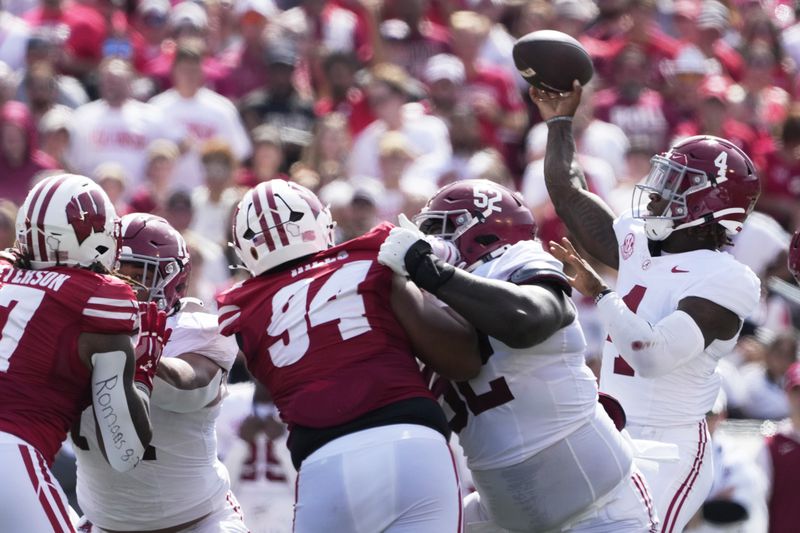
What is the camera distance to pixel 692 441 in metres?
5.31

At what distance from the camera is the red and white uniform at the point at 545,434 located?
4645 millimetres

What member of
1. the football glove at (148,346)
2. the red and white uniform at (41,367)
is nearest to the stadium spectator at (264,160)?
the football glove at (148,346)

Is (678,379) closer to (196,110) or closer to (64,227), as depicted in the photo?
(64,227)

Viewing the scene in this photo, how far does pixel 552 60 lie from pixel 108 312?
7.15 ft

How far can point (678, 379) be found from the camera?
17.3ft

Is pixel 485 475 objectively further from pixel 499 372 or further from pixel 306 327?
pixel 306 327

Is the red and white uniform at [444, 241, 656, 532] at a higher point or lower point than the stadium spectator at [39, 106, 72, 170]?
higher

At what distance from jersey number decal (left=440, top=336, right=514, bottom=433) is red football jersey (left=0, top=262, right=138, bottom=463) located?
105 cm

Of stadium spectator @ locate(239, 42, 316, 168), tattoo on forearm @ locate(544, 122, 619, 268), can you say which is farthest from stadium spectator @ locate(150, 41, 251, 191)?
tattoo on forearm @ locate(544, 122, 619, 268)

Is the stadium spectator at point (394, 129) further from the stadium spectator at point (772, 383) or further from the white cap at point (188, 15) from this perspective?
the stadium spectator at point (772, 383)

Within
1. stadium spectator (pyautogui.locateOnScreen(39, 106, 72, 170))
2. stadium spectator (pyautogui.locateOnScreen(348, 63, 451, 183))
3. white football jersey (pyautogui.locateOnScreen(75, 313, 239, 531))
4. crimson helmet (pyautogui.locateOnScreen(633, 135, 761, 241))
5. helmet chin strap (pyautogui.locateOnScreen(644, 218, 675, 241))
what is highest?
crimson helmet (pyautogui.locateOnScreen(633, 135, 761, 241))

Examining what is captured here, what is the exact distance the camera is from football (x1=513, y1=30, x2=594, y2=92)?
19.0 ft

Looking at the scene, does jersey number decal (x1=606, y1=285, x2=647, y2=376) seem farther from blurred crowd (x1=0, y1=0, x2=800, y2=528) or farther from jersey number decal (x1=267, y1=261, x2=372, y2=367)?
blurred crowd (x1=0, y1=0, x2=800, y2=528)

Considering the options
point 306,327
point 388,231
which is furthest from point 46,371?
point 388,231
